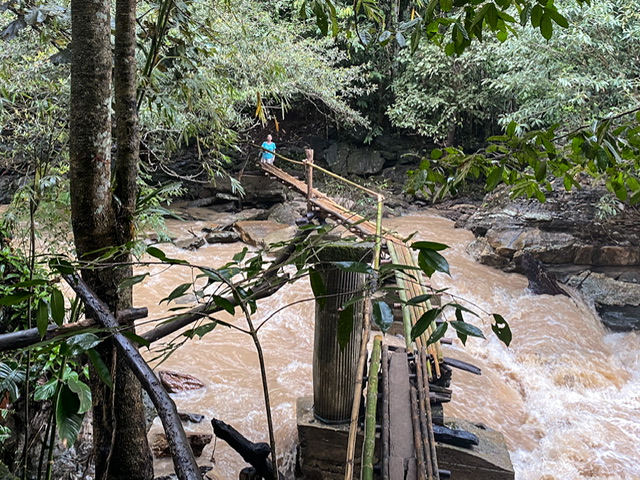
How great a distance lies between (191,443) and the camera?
2842mm

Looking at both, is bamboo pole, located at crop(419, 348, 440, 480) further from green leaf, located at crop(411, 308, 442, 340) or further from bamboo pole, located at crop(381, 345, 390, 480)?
green leaf, located at crop(411, 308, 442, 340)

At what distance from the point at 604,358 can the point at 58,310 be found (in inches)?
221

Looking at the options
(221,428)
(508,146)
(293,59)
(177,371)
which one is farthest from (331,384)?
(293,59)

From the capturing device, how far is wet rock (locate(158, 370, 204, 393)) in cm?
383

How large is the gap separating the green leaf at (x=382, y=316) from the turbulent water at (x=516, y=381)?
2.18 meters

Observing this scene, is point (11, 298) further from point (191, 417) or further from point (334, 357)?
point (191, 417)

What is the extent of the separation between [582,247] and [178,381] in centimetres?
576

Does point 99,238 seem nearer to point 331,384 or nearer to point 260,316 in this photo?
point 331,384

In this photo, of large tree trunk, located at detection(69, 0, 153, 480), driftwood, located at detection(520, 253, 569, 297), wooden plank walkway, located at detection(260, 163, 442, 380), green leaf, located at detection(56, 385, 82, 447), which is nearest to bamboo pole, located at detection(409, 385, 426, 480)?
wooden plank walkway, located at detection(260, 163, 442, 380)

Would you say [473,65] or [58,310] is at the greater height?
[473,65]

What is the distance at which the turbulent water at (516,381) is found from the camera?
3.32 metres

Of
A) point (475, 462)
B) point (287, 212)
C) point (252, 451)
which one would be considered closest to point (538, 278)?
point (475, 462)

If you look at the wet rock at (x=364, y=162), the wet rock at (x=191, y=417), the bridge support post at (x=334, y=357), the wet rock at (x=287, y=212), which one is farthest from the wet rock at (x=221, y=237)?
the bridge support post at (x=334, y=357)

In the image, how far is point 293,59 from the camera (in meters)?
6.51
